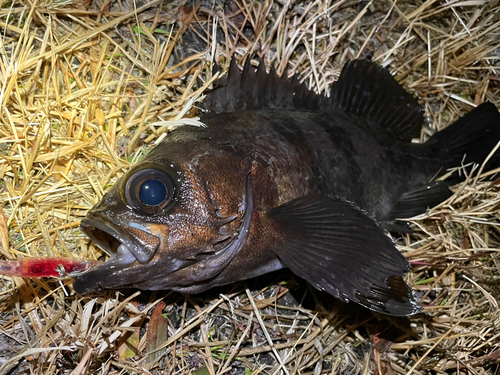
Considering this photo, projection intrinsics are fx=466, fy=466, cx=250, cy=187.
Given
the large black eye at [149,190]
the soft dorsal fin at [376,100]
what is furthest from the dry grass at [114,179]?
the large black eye at [149,190]

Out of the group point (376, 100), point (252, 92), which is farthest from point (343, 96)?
point (252, 92)

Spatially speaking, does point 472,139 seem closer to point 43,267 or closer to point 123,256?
point 123,256

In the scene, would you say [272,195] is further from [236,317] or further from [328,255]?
[236,317]

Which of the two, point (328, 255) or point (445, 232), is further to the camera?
point (445, 232)

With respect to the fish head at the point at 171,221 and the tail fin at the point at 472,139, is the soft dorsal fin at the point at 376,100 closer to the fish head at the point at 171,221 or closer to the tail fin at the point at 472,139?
the tail fin at the point at 472,139

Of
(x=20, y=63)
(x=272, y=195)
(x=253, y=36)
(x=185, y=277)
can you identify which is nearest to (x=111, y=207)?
(x=185, y=277)

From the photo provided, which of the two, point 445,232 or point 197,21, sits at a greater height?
point 197,21

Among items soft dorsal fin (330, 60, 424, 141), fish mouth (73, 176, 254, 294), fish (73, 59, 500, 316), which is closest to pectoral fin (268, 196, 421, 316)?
fish (73, 59, 500, 316)
